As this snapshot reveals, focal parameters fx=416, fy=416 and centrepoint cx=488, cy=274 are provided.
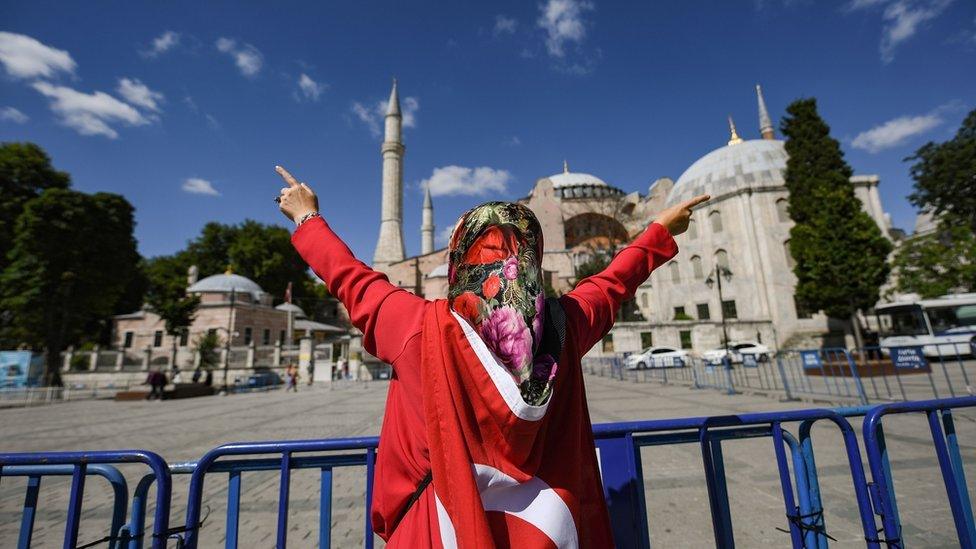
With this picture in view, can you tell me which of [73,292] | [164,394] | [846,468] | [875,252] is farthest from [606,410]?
[73,292]

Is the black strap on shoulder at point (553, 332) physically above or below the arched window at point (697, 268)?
below

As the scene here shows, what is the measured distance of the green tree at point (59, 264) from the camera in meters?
19.8

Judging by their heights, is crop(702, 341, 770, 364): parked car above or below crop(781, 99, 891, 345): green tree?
below

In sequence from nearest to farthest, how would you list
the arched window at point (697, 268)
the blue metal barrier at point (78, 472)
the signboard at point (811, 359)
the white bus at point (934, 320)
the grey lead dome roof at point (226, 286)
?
the blue metal barrier at point (78, 472) < the signboard at point (811, 359) < the white bus at point (934, 320) < the arched window at point (697, 268) < the grey lead dome roof at point (226, 286)

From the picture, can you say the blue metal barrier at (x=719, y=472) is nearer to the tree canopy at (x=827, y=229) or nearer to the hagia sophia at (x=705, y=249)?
the hagia sophia at (x=705, y=249)

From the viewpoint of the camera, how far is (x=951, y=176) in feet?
81.8

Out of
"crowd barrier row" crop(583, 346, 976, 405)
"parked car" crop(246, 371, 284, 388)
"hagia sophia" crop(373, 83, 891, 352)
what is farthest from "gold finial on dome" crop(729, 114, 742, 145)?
"parked car" crop(246, 371, 284, 388)

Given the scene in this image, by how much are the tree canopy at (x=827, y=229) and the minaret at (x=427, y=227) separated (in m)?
34.5

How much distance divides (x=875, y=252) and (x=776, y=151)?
13908mm

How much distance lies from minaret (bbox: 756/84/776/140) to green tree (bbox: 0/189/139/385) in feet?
166

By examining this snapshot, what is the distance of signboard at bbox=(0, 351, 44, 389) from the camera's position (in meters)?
19.3

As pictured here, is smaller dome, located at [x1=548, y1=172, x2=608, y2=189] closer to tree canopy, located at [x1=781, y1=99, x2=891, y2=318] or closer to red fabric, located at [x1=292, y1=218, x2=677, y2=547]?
tree canopy, located at [x1=781, y1=99, x2=891, y2=318]

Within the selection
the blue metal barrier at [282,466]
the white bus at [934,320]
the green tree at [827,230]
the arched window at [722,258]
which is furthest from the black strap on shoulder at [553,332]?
the arched window at [722,258]

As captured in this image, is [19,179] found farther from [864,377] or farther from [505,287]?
[864,377]
